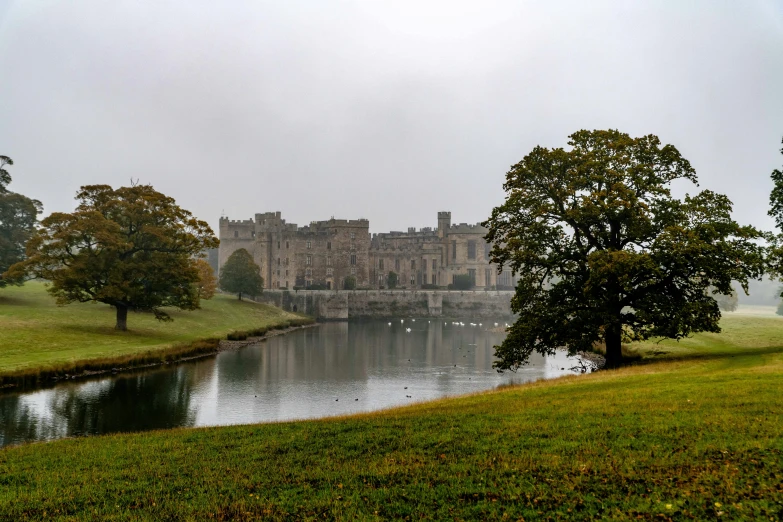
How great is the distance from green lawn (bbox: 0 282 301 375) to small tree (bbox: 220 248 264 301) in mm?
12640

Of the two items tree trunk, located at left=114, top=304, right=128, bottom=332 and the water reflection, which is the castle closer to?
the water reflection

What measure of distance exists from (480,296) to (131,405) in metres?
70.9

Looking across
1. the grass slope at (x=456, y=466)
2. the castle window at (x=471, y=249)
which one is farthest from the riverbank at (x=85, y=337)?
the castle window at (x=471, y=249)

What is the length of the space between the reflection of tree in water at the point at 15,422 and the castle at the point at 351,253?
227ft

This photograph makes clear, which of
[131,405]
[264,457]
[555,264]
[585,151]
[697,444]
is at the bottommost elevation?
[131,405]

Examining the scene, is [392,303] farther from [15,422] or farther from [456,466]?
[456,466]

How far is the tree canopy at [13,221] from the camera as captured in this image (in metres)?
49.4

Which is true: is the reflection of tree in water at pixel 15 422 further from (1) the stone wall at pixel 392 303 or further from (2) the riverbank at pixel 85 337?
(1) the stone wall at pixel 392 303

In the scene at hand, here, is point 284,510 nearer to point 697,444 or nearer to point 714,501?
point 714,501

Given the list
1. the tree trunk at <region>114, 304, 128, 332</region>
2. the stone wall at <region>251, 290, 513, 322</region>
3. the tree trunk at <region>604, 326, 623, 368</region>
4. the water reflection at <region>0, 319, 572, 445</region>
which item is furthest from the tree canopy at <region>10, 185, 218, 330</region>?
the stone wall at <region>251, 290, 513, 322</region>

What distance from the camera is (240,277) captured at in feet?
239

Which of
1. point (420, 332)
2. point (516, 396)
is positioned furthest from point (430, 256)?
point (516, 396)

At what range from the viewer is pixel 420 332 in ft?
207

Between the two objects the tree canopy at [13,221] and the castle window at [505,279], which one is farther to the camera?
the castle window at [505,279]
